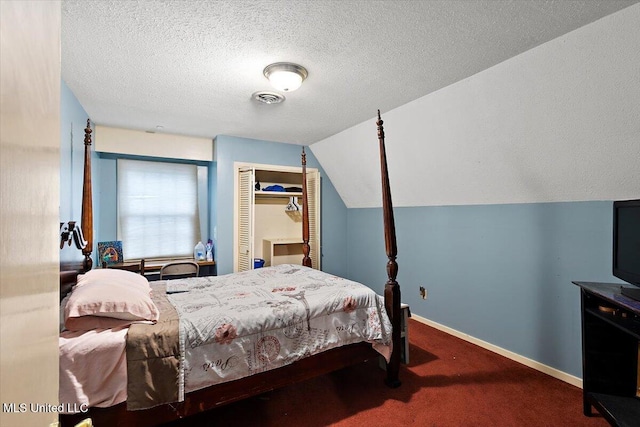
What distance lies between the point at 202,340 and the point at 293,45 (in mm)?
1875

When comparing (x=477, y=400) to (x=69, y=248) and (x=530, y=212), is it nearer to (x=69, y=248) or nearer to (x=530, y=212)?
(x=530, y=212)

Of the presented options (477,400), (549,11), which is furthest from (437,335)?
(549,11)

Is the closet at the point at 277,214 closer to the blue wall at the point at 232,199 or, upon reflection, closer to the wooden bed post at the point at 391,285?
the blue wall at the point at 232,199

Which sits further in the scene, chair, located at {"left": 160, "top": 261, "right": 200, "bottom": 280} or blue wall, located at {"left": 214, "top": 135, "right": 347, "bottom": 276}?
blue wall, located at {"left": 214, "top": 135, "right": 347, "bottom": 276}

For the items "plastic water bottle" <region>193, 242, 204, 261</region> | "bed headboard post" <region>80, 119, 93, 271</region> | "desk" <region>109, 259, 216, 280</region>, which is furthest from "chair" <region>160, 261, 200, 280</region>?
"bed headboard post" <region>80, 119, 93, 271</region>

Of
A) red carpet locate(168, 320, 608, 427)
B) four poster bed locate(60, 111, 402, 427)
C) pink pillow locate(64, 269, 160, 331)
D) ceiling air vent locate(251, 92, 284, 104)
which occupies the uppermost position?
ceiling air vent locate(251, 92, 284, 104)

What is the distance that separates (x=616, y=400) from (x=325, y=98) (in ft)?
9.84

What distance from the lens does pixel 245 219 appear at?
3951 millimetres

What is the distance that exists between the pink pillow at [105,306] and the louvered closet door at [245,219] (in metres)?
2.02

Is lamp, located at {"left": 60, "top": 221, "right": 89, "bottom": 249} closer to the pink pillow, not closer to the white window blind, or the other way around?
the pink pillow

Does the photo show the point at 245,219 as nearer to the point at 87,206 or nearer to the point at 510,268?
the point at 87,206

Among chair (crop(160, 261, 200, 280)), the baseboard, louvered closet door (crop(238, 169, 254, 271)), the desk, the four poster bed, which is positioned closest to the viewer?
the four poster bed

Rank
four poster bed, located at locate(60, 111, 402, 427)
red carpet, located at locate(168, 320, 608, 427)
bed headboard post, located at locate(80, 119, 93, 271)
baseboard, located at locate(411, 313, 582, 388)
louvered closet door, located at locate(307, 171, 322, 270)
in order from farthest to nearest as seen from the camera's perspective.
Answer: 1. louvered closet door, located at locate(307, 171, 322, 270)
2. bed headboard post, located at locate(80, 119, 93, 271)
3. baseboard, located at locate(411, 313, 582, 388)
4. red carpet, located at locate(168, 320, 608, 427)
5. four poster bed, located at locate(60, 111, 402, 427)

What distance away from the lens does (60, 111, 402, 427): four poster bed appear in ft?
4.92
